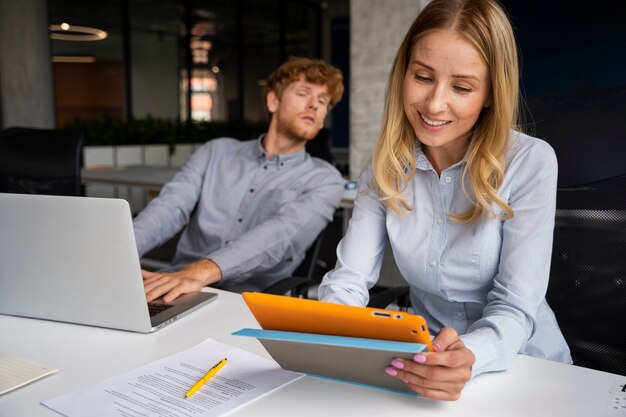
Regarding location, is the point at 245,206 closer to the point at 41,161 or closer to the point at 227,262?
the point at 227,262

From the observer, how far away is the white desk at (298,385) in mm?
962

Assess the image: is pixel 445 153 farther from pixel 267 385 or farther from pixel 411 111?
pixel 267 385

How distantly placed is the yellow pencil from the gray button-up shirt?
100 centimetres

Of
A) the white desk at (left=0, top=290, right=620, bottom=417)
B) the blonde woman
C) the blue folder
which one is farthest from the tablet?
the blonde woman

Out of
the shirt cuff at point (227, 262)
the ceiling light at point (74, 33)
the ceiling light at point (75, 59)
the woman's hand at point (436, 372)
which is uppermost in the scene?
the ceiling light at point (74, 33)

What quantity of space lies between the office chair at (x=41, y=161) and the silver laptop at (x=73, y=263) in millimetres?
1523

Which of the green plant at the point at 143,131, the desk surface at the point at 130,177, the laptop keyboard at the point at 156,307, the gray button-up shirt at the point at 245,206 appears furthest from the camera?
Result: the green plant at the point at 143,131

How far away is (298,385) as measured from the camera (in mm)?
1058

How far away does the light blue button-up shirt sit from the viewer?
4.20 ft

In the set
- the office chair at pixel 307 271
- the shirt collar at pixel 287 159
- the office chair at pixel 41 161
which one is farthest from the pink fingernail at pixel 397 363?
the office chair at pixel 41 161

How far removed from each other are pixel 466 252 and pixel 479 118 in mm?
325

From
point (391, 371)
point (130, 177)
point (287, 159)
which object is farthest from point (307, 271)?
point (130, 177)

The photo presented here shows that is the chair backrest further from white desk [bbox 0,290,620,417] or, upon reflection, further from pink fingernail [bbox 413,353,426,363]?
pink fingernail [bbox 413,353,426,363]

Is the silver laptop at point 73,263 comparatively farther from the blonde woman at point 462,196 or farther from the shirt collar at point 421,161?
the shirt collar at point 421,161
